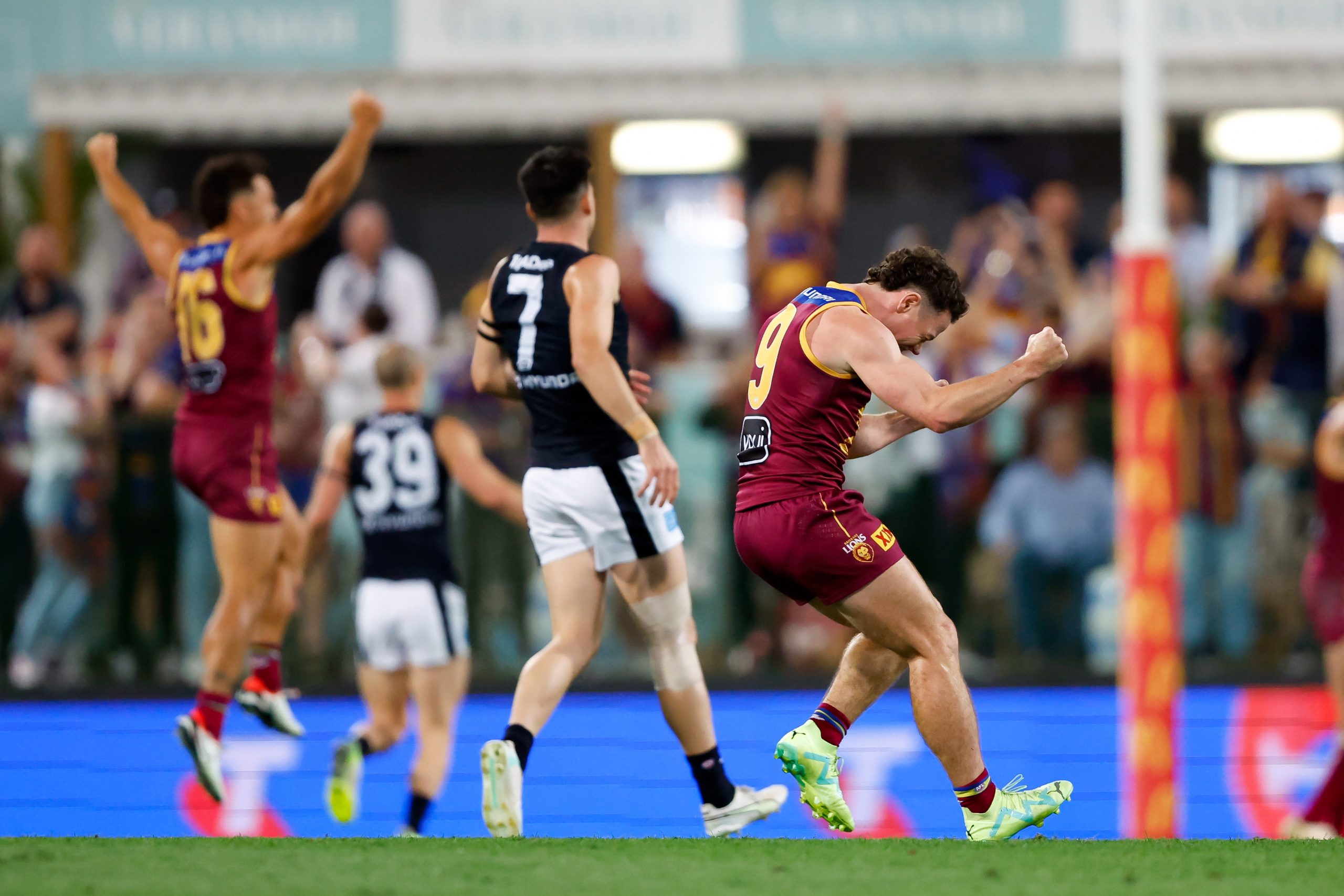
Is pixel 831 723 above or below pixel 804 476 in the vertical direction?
below

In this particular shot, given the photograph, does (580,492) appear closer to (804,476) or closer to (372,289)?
(804,476)

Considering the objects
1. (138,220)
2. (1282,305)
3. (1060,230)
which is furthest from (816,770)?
(1060,230)

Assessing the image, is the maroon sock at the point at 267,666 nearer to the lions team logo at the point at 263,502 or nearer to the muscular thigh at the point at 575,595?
the lions team logo at the point at 263,502

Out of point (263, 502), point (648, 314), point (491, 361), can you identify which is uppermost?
point (648, 314)

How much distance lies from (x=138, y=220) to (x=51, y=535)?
3.73 meters

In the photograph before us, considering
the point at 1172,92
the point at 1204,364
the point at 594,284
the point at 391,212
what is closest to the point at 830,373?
the point at 594,284

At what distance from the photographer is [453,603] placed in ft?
27.9

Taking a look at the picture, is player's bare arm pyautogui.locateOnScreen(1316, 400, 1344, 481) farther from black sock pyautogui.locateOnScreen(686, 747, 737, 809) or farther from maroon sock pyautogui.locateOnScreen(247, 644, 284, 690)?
maroon sock pyautogui.locateOnScreen(247, 644, 284, 690)

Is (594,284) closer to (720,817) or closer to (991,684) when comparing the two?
(720,817)

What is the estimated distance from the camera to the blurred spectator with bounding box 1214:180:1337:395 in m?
11.2

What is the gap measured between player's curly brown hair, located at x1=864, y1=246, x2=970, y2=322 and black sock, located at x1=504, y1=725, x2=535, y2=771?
2.01 meters

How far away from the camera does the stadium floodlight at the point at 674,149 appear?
596 inches

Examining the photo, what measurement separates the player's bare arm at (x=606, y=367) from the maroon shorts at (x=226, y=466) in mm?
1879

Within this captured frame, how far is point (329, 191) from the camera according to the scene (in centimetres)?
692
